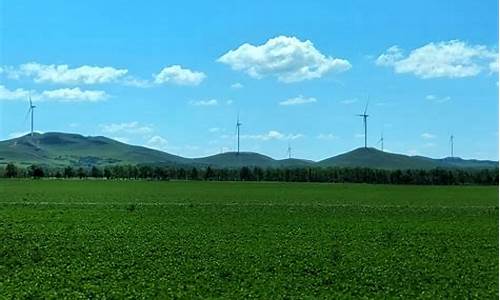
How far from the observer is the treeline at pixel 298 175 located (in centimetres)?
16400

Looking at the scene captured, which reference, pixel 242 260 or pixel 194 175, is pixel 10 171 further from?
pixel 242 260

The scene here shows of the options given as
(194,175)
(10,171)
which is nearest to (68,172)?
(10,171)

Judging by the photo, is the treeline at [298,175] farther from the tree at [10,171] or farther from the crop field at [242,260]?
the crop field at [242,260]

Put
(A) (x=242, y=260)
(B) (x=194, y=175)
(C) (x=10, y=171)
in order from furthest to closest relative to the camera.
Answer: (B) (x=194, y=175), (C) (x=10, y=171), (A) (x=242, y=260)

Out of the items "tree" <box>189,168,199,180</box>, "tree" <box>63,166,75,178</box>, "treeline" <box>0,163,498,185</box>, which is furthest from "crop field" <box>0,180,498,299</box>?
"tree" <box>63,166,75,178</box>

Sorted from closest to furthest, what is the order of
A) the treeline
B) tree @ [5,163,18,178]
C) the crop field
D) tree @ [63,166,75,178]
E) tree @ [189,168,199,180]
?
the crop field → the treeline → tree @ [5,163,18,178] → tree @ [63,166,75,178] → tree @ [189,168,199,180]

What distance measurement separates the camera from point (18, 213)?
45.2 m

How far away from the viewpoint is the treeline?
16400 centimetres

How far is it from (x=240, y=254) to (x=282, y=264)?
2.65 m

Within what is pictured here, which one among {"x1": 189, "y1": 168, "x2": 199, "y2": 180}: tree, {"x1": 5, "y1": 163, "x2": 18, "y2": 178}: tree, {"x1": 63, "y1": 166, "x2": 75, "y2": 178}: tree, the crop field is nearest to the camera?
the crop field

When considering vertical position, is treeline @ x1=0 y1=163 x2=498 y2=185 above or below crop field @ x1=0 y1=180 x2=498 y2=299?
above

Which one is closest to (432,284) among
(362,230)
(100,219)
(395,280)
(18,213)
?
(395,280)

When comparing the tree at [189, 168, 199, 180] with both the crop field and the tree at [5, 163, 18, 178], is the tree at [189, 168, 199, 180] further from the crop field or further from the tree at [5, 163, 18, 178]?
the crop field

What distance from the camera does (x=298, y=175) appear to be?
175 metres
